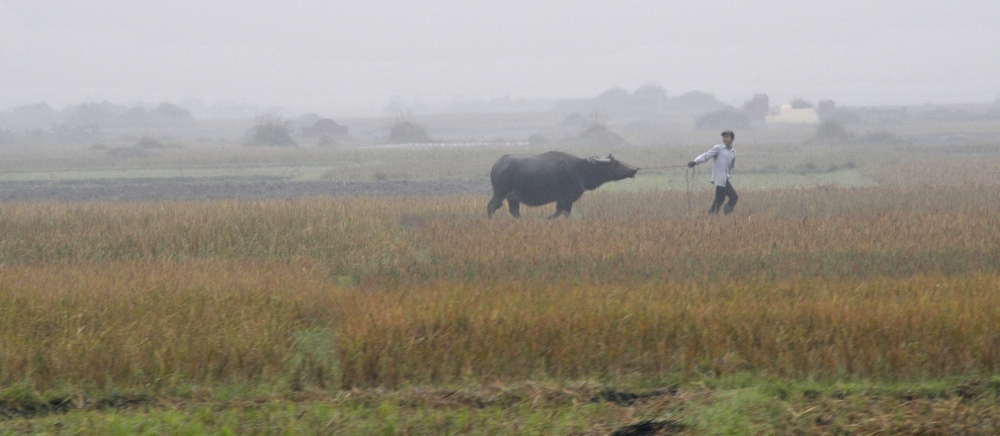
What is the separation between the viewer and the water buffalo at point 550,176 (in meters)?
12.5

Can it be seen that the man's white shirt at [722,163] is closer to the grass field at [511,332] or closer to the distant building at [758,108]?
the grass field at [511,332]

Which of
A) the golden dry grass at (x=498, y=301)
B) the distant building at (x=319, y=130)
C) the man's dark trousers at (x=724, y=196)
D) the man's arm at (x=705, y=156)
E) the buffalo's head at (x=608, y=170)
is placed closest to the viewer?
the golden dry grass at (x=498, y=301)

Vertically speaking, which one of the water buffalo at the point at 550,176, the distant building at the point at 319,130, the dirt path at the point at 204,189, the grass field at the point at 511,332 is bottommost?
the grass field at the point at 511,332

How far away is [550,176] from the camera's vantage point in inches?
493

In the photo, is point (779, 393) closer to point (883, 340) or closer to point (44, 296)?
point (883, 340)

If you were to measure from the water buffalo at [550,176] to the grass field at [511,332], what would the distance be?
2.01m

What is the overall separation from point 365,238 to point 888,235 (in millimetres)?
5786

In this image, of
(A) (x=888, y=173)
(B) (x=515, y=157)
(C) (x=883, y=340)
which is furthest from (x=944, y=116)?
(C) (x=883, y=340)

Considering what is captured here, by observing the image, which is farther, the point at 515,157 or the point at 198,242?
the point at 515,157

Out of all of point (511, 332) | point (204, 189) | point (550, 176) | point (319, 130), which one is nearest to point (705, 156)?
point (550, 176)

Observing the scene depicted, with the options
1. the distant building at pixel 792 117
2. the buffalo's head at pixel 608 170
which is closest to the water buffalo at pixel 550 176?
the buffalo's head at pixel 608 170

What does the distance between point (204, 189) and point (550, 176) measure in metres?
12.1

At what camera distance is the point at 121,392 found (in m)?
5.04

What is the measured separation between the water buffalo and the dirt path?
695 centimetres
